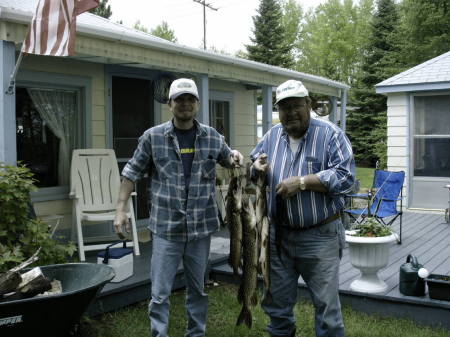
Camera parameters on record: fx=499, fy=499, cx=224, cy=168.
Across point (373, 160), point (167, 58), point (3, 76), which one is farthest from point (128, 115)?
point (373, 160)

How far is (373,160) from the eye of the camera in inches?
912

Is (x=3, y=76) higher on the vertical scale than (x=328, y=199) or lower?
higher

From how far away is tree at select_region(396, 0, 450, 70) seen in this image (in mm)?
18359

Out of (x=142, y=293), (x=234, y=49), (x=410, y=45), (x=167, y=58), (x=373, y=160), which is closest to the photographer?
(x=142, y=293)

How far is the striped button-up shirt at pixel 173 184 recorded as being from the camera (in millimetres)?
3096

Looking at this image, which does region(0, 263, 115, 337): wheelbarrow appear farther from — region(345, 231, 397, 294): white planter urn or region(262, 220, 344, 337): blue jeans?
region(345, 231, 397, 294): white planter urn

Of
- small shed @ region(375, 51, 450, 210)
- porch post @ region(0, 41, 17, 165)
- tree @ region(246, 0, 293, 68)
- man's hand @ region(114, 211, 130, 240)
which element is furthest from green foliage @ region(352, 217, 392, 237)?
tree @ region(246, 0, 293, 68)

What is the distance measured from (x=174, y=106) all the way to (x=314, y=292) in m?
1.39

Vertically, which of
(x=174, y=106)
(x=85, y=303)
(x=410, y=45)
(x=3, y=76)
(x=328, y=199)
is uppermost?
(x=410, y=45)

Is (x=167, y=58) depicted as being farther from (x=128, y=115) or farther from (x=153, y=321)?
(x=153, y=321)

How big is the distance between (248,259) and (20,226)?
182cm

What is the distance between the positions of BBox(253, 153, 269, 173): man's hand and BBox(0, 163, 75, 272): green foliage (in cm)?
170

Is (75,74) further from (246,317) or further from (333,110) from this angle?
(333,110)

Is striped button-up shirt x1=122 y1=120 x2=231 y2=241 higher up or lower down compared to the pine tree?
lower down
